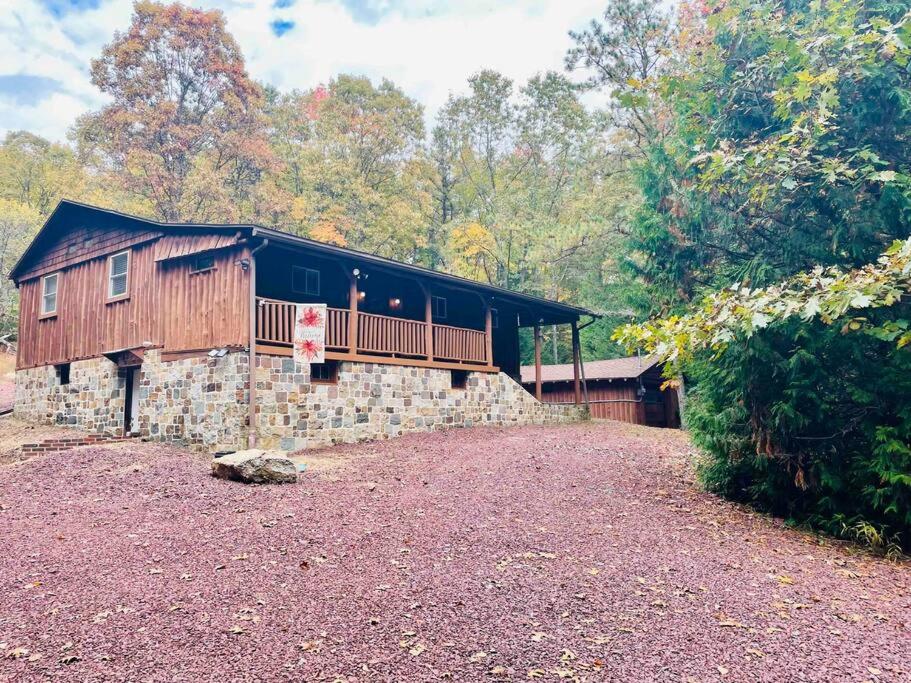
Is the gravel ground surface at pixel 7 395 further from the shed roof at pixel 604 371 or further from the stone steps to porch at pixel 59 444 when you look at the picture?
the shed roof at pixel 604 371

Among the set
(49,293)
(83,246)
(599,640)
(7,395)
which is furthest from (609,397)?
(7,395)

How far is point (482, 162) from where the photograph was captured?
3097 cm

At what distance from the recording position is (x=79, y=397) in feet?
46.2

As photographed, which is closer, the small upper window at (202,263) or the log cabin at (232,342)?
the log cabin at (232,342)

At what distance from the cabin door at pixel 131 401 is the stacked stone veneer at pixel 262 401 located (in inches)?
6.3

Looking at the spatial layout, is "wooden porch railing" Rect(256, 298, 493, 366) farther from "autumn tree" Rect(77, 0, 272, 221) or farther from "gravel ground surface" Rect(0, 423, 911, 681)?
"autumn tree" Rect(77, 0, 272, 221)

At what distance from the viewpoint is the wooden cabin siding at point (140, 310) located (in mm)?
11508

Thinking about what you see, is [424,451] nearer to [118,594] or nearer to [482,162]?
[118,594]

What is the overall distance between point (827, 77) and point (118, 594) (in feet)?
25.6

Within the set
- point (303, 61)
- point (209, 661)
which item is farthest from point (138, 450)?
point (303, 61)

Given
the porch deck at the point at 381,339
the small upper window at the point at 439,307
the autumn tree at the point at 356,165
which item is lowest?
the porch deck at the point at 381,339

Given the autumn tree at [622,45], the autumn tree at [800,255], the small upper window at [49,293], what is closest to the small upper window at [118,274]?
the small upper window at [49,293]

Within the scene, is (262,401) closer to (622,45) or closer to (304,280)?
(304,280)

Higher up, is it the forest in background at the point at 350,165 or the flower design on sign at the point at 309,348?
the forest in background at the point at 350,165
